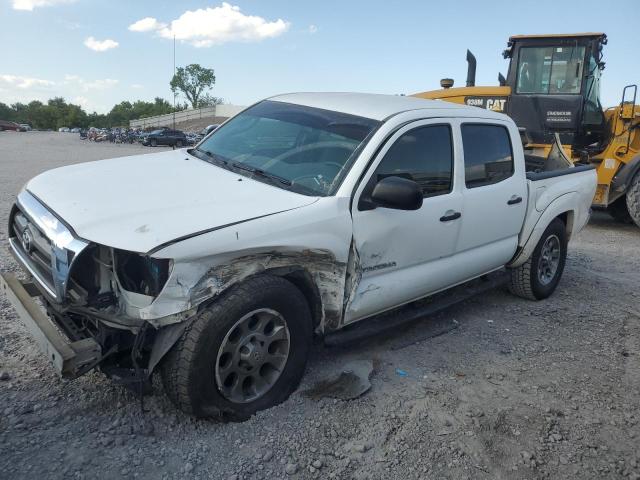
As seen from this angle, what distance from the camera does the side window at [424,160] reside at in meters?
3.54

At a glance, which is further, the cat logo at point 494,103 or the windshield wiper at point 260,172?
the cat logo at point 494,103

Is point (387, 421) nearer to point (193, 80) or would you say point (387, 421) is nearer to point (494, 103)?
point (494, 103)

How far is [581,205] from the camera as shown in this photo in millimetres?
5621

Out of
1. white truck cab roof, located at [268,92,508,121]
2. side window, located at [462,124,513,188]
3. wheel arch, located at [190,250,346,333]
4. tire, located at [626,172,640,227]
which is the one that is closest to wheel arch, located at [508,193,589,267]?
side window, located at [462,124,513,188]

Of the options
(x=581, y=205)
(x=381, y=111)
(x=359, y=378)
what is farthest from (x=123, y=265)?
(x=581, y=205)

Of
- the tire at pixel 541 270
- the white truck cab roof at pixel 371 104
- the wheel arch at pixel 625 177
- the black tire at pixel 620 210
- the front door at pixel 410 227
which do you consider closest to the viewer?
the front door at pixel 410 227

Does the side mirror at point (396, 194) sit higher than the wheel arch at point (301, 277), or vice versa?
the side mirror at point (396, 194)

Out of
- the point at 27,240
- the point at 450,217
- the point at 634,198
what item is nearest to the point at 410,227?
the point at 450,217

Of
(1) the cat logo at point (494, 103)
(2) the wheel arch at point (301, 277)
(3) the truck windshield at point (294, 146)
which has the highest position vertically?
(1) the cat logo at point (494, 103)

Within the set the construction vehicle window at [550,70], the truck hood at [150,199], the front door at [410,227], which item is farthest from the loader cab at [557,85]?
the truck hood at [150,199]

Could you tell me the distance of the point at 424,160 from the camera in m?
3.79

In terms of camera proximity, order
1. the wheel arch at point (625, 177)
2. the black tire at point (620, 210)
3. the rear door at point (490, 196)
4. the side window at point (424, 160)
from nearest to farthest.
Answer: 1. the side window at point (424, 160)
2. the rear door at point (490, 196)
3. the wheel arch at point (625, 177)
4. the black tire at point (620, 210)

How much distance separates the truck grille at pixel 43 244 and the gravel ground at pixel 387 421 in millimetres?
722

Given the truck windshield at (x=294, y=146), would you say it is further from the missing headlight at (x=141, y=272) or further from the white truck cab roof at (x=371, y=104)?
the missing headlight at (x=141, y=272)
